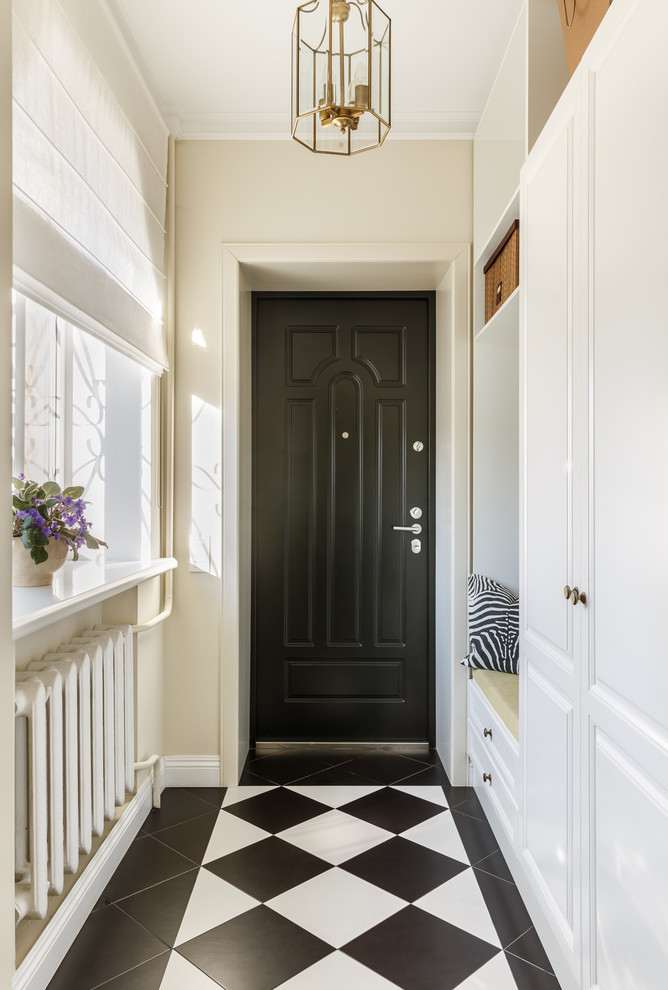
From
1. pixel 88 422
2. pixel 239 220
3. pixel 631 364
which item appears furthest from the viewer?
pixel 239 220

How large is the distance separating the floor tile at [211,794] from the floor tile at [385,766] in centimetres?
58

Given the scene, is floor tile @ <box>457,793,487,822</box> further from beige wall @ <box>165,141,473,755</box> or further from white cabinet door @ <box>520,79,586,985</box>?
beige wall @ <box>165,141,473,755</box>

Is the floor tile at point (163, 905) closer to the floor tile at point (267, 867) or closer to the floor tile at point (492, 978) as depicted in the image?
the floor tile at point (267, 867)

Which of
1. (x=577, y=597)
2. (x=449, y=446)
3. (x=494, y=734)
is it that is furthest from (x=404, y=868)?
(x=449, y=446)

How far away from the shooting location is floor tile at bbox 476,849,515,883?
216 centimetres

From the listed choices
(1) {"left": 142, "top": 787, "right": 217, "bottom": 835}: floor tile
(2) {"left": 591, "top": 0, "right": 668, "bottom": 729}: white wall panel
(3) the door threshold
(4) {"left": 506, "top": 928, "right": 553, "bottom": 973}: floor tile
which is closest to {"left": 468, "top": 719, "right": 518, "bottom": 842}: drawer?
(4) {"left": 506, "top": 928, "right": 553, "bottom": 973}: floor tile

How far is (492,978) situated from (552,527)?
1.12 metres

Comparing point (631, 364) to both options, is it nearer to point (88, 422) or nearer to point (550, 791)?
point (550, 791)

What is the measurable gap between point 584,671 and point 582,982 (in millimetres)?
645

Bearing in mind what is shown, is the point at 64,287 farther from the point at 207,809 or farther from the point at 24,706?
the point at 207,809

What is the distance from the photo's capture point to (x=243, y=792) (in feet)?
9.21

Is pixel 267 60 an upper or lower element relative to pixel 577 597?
upper

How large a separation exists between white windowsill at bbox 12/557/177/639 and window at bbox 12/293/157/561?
0.39ft

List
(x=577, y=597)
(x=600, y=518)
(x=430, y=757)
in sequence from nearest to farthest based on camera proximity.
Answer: (x=600, y=518) → (x=577, y=597) → (x=430, y=757)
